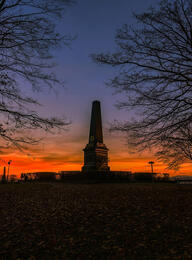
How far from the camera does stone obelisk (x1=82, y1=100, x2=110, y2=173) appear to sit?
3156cm

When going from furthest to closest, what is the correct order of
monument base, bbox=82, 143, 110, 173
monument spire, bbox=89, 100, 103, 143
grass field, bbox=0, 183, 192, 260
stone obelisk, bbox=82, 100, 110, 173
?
monument spire, bbox=89, 100, 103, 143 < stone obelisk, bbox=82, 100, 110, 173 < monument base, bbox=82, 143, 110, 173 < grass field, bbox=0, 183, 192, 260

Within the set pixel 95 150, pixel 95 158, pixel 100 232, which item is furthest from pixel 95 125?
pixel 100 232

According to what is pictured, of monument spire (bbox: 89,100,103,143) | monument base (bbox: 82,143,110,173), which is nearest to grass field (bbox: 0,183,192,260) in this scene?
monument base (bbox: 82,143,110,173)

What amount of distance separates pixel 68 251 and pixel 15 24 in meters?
7.20

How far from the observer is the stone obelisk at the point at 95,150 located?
31.6 m

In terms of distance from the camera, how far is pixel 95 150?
31.4m

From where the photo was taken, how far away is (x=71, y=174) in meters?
26.7

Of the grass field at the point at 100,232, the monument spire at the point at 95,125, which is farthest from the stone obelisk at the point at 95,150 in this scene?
the grass field at the point at 100,232

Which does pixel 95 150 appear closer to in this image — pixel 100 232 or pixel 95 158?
pixel 95 158

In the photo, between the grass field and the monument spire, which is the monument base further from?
the grass field

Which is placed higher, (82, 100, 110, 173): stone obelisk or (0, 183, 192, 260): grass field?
(82, 100, 110, 173): stone obelisk

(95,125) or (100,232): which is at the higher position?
(95,125)

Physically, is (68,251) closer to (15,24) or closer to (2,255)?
(2,255)

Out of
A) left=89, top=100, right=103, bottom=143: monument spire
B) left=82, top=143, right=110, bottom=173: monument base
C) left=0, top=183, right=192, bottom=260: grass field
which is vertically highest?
left=89, top=100, right=103, bottom=143: monument spire
